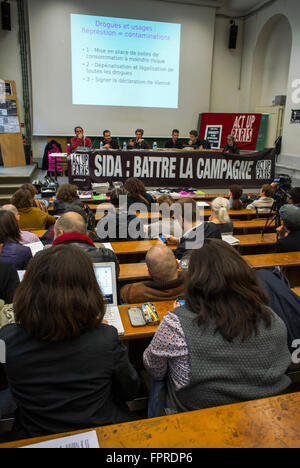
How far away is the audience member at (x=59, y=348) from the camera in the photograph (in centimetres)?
104

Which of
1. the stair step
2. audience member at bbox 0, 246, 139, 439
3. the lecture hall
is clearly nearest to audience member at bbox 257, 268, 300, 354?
the lecture hall

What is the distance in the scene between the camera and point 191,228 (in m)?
2.88

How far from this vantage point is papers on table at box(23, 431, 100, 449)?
0.99m

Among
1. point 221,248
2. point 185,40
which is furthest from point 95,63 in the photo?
point 221,248

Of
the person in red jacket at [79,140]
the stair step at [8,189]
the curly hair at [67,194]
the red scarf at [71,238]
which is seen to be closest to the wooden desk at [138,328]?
the red scarf at [71,238]

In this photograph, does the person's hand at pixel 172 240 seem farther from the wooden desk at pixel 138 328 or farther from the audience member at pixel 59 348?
the audience member at pixel 59 348

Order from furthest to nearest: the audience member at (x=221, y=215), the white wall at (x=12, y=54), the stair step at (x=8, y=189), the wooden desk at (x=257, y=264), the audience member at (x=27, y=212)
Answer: the white wall at (x=12, y=54), the stair step at (x=8, y=189), the audience member at (x=27, y=212), the audience member at (x=221, y=215), the wooden desk at (x=257, y=264)

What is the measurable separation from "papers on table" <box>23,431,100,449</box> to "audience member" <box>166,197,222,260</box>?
5.81ft

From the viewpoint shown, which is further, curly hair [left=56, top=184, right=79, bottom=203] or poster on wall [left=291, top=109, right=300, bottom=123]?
poster on wall [left=291, top=109, right=300, bottom=123]

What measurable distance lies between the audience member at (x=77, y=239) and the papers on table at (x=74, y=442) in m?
0.99

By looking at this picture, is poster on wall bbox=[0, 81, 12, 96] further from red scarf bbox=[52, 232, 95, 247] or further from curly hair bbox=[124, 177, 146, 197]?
red scarf bbox=[52, 232, 95, 247]

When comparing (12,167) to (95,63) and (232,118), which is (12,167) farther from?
(232,118)

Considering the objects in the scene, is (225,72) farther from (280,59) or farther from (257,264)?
(257,264)

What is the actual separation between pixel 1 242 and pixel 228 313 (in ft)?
5.42
